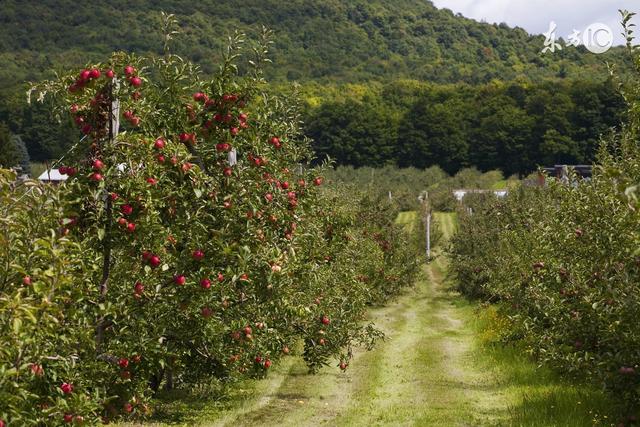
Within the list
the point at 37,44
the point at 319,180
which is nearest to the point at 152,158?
the point at 319,180

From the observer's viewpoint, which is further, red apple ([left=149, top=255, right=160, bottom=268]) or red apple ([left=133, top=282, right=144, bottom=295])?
red apple ([left=133, top=282, right=144, bottom=295])

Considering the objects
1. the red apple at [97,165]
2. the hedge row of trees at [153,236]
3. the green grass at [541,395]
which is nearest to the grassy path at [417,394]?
the green grass at [541,395]

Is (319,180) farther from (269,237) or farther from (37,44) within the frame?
(37,44)

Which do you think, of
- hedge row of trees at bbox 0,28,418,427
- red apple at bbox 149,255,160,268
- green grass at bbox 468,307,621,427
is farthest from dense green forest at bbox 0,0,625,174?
red apple at bbox 149,255,160,268

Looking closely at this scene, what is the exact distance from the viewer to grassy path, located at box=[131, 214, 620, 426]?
11969 millimetres

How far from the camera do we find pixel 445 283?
42.0 meters

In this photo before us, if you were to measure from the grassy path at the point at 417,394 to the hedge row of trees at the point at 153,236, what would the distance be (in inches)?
53.3

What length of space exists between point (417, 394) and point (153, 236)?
7.51m

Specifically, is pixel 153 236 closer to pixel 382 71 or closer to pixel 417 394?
pixel 417 394

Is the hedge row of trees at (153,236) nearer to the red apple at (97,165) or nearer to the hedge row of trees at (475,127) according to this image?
the red apple at (97,165)

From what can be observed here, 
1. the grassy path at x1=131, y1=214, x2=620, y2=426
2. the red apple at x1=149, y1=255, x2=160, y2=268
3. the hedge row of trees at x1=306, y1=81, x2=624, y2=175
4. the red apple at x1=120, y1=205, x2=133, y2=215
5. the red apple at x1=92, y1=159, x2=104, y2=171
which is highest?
the hedge row of trees at x1=306, y1=81, x2=624, y2=175

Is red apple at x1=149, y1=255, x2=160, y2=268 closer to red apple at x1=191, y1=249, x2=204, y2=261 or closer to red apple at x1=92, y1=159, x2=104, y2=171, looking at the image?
red apple at x1=191, y1=249, x2=204, y2=261

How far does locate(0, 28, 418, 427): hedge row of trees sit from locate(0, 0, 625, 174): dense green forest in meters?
69.1

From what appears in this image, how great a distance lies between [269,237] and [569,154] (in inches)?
3550
